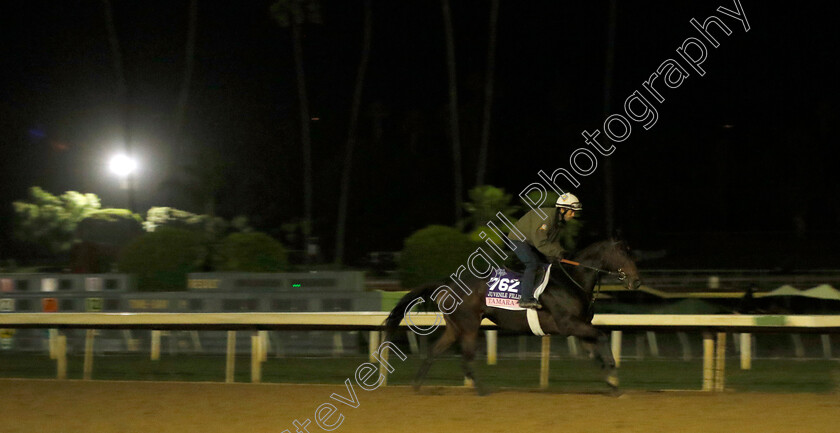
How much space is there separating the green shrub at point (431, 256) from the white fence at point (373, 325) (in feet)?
16.1

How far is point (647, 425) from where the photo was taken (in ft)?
21.1

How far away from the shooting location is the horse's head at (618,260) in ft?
25.6

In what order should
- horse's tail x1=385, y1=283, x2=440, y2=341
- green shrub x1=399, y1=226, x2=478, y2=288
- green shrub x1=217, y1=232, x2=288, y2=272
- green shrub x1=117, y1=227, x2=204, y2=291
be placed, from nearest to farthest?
horse's tail x1=385, y1=283, x2=440, y2=341 < green shrub x1=117, y1=227, x2=204, y2=291 < green shrub x1=217, y1=232, x2=288, y2=272 < green shrub x1=399, y1=226, x2=478, y2=288

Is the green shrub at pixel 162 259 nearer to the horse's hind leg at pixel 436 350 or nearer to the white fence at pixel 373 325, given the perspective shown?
the white fence at pixel 373 325

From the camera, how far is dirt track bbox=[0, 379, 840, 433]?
6539 millimetres

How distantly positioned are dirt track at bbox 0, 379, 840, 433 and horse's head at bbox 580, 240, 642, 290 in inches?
40.3

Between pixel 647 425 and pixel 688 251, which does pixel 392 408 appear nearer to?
pixel 647 425

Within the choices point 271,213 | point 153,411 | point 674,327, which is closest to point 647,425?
point 674,327

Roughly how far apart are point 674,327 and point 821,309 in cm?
680

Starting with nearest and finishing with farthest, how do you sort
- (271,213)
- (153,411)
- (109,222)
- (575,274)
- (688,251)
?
1. (153,411)
2. (575,274)
3. (109,222)
4. (688,251)
5. (271,213)

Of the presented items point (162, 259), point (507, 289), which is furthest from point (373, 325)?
point (162, 259)

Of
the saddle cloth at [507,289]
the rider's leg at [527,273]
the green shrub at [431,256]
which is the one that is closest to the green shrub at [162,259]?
the green shrub at [431,256]

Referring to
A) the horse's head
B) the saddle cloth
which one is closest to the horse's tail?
the saddle cloth

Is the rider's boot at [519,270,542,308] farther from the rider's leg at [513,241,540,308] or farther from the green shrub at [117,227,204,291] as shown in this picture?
the green shrub at [117,227,204,291]
